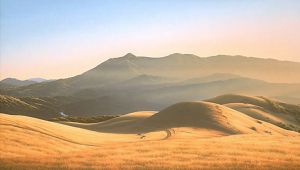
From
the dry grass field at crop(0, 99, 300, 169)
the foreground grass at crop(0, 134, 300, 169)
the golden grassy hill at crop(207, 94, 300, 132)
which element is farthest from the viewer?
the golden grassy hill at crop(207, 94, 300, 132)

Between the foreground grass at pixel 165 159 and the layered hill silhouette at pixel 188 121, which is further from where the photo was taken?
the layered hill silhouette at pixel 188 121

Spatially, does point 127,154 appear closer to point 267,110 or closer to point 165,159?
point 165,159

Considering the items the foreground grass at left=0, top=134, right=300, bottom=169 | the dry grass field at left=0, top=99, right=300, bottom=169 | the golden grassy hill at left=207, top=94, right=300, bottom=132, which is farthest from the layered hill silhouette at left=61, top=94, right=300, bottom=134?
the foreground grass at left=0, top=134, right=300, bottom=169

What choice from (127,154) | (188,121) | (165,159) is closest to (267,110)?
(188,121)

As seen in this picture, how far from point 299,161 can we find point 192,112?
156 feet

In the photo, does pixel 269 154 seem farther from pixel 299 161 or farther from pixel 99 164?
pixel 99 164

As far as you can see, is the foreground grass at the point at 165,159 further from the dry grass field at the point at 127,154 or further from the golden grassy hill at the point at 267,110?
the golden grassy hill at the point at 267,110

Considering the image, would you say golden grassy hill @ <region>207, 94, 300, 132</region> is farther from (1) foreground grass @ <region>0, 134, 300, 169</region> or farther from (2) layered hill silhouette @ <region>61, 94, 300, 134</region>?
(1) foreground grass @ <region>0, 134, 300, 169</region>

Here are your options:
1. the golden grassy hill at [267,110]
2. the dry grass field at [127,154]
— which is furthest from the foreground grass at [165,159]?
the golden grassy hill at [267,110]

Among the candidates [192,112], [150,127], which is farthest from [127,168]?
[192,112]

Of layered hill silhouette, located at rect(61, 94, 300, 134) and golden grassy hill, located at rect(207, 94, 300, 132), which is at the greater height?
golden grassy hill, located at rect(207, 94, 300, 132)

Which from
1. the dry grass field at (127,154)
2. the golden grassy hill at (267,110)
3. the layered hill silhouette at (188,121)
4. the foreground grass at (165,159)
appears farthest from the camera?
the golden grassy hill at (267,110)

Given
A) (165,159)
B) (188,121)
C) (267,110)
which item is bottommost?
(165,159)

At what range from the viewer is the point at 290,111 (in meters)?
131
